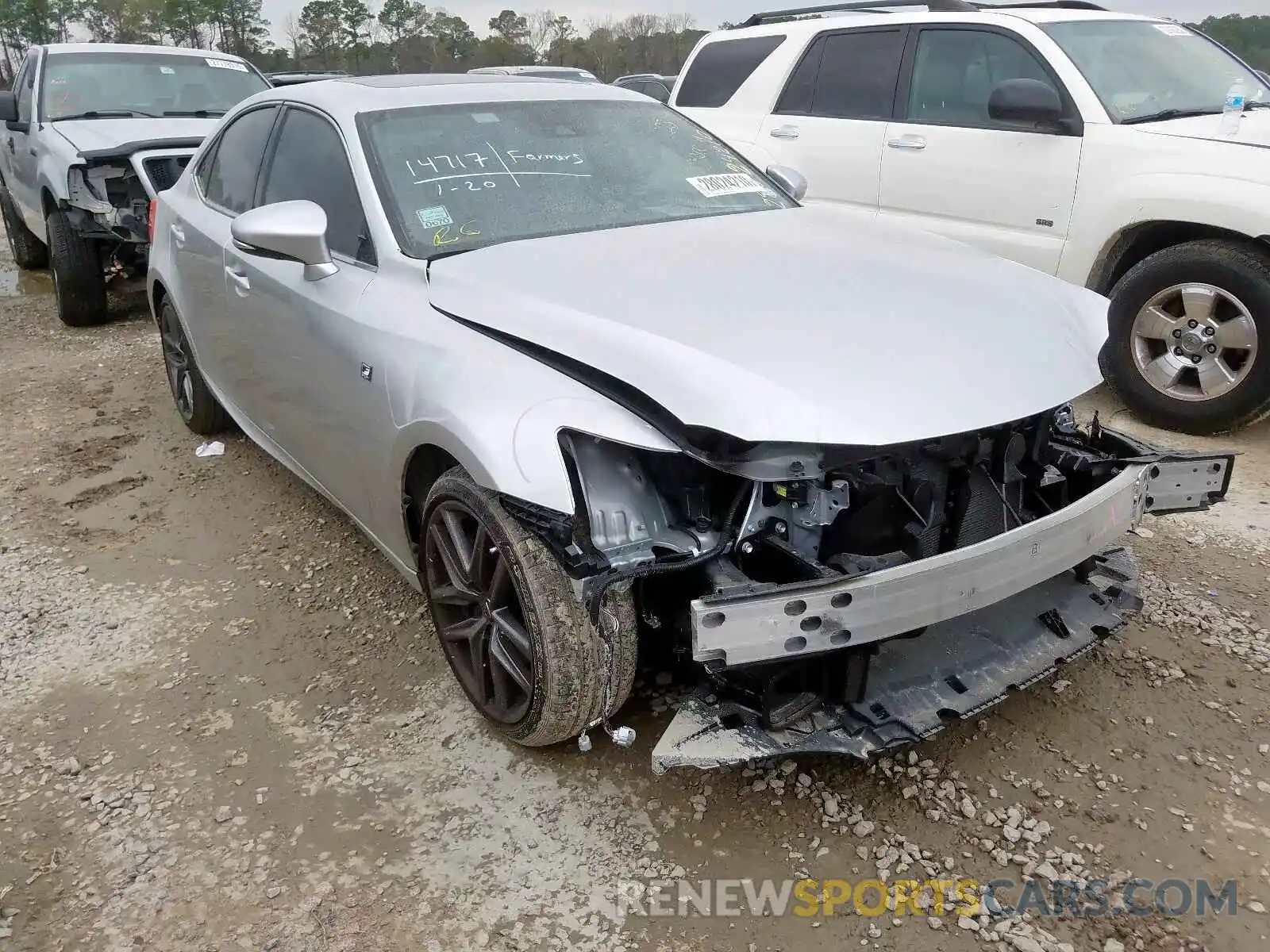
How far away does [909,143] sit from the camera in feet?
18.0

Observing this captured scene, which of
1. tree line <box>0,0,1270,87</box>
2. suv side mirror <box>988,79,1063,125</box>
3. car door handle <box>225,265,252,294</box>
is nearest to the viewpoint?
car door handle <box>225,265,252,294</box>

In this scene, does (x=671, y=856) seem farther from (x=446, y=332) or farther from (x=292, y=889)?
(x=446, y=332)

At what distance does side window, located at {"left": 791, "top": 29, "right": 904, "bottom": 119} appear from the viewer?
5680 mm

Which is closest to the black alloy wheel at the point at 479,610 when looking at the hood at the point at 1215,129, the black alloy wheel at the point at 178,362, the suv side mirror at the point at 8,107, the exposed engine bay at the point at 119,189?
the black alloy wheel at the point at 178,362

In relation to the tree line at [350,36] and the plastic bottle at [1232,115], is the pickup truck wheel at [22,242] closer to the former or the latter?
the plastic bottle at [1232,115]

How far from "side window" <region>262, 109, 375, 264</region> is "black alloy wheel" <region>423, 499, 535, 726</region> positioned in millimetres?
908

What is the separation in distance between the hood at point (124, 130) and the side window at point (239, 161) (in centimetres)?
303

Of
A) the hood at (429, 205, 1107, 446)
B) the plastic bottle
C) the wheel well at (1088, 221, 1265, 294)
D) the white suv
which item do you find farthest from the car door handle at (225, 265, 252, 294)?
the plastic bottle

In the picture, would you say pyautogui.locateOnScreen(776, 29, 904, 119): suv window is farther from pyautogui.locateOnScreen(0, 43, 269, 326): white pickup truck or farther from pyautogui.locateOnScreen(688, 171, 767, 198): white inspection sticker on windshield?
pyautogui.locateOnScreen(0, 43, 269, 326): white pickup truck

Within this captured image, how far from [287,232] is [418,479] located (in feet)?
2.70

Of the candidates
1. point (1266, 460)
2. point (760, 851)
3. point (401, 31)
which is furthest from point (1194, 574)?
point (401, 31)

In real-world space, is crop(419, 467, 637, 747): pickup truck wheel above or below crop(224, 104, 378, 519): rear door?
below

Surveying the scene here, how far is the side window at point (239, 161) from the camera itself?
153 inches

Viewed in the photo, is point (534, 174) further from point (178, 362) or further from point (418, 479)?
point (178, 362)
